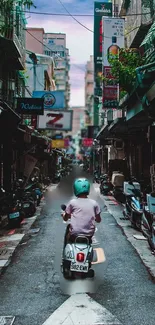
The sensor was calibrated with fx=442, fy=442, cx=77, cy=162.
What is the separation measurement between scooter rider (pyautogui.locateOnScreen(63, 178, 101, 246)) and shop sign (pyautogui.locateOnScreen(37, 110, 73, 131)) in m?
13.6

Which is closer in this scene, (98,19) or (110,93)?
(110,93)

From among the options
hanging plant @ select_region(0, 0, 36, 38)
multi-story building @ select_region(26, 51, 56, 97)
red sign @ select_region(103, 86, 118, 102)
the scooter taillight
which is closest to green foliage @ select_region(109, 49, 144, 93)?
hanging plant @ select_region(0, 0, 36, 38)

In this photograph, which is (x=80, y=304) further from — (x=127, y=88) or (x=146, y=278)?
(x=127, y=88)

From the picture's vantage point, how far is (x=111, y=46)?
75.3 ft

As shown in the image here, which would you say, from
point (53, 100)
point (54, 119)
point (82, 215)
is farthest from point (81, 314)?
point (53, 100)

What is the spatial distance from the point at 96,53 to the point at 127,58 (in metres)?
20.3

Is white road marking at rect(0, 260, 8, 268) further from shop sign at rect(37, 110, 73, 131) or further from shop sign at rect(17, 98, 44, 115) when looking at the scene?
shop sign at rect(37, 110, 73, 131)

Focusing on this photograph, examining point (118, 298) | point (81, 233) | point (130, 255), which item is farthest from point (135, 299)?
point (130, 255)

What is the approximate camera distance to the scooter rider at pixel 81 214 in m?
7.19

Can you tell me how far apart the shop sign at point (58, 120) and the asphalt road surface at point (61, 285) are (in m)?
10.9

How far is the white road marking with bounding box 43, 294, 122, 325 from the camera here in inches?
214

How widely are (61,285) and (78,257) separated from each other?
0.69 meters

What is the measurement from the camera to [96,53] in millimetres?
35719

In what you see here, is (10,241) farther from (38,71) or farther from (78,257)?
(38,71)
